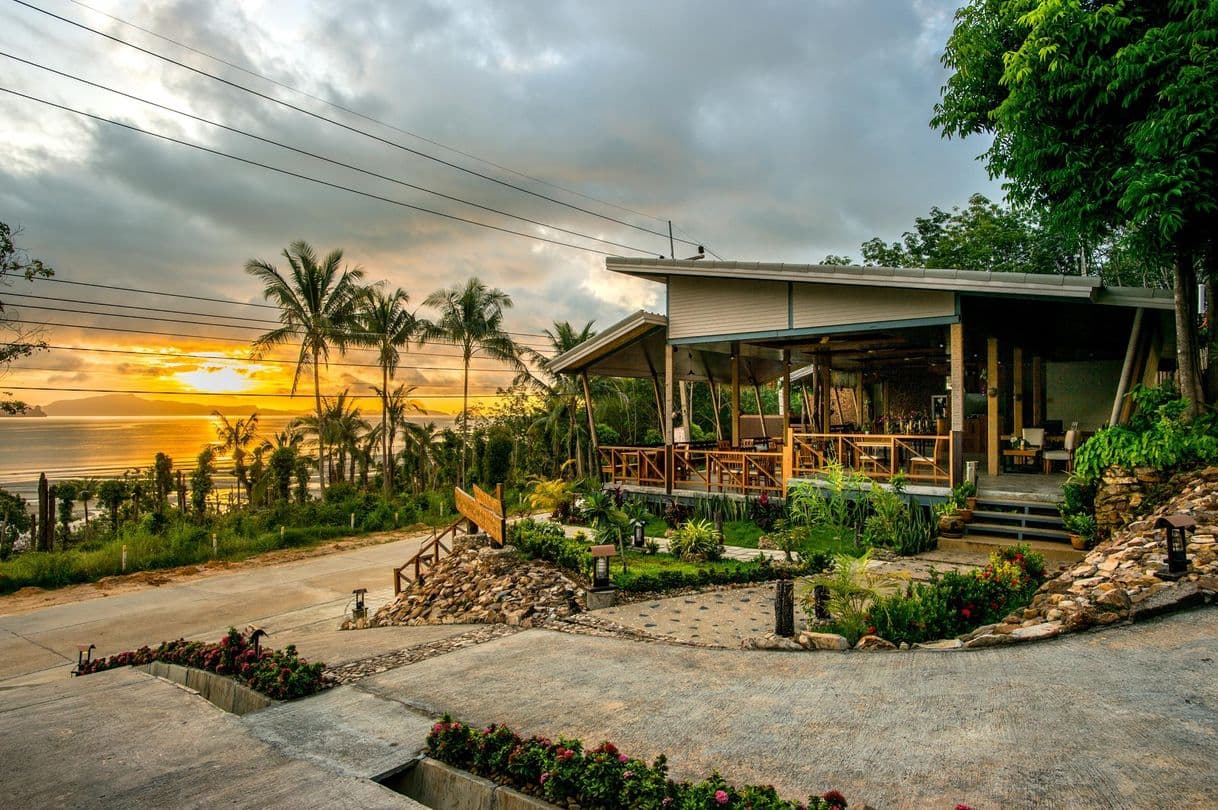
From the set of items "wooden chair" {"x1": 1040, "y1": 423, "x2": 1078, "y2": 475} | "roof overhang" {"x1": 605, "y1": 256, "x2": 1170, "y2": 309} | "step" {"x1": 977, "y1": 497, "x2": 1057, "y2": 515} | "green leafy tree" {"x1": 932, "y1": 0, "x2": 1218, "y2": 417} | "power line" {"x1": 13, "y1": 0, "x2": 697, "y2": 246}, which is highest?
"power line" {"x1": 13, "y1": 0, "x2": 697, "y2": 246}

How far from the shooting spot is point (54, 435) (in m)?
60.5

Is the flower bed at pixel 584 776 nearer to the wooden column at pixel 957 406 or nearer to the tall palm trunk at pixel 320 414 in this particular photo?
the wooden column at pixel 957 406

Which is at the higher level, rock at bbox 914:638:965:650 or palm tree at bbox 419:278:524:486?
palm tree at bbox 419:278:524:486

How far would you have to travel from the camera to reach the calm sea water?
24.5 m

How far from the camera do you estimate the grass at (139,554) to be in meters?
15.1

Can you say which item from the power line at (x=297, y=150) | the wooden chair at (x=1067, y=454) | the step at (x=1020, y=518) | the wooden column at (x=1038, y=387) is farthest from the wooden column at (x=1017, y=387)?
the power line at (x=297, y=150)

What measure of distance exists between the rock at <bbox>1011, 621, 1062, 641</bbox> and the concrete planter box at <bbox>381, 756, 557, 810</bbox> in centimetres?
413

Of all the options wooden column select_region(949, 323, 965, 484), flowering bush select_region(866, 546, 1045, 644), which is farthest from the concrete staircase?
flowering bush select_region(866, 546, 1045, 644)

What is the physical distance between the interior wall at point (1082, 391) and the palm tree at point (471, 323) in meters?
18.0

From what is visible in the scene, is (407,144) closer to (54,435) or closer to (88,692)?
(88,692)

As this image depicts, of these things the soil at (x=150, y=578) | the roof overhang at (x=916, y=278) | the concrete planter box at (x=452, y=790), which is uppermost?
the roof overhang at (x=916, y=278)

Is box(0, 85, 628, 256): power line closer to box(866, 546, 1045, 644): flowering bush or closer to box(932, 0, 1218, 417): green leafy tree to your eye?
box(932, 0, 1218, 417): green leafy tree

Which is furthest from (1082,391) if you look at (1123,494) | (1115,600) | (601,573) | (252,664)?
(252,664)

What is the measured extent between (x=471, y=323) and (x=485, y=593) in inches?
691
